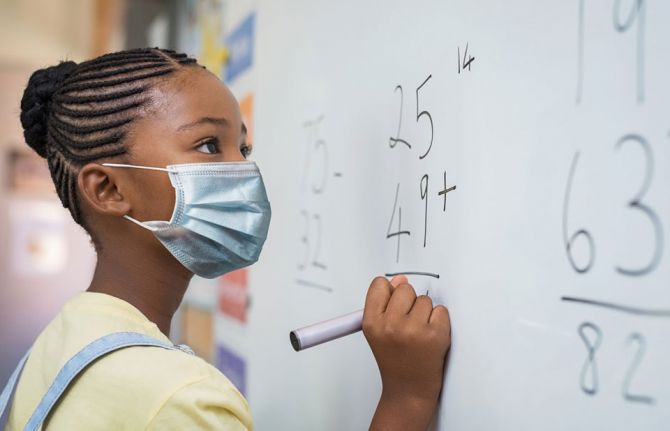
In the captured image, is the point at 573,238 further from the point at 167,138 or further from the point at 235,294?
the point at 235,294

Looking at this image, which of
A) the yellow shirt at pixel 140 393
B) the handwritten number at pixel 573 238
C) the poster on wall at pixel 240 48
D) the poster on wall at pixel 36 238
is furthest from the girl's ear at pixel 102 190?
the poster on wall at pixel 36 238

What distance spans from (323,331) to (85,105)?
34 centimetres

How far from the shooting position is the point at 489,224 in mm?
506

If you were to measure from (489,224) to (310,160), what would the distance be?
39cm

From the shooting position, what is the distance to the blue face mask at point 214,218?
63 cm

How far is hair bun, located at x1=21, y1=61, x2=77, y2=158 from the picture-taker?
675 mm

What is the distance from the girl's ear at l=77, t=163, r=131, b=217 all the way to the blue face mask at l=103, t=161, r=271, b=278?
12mm

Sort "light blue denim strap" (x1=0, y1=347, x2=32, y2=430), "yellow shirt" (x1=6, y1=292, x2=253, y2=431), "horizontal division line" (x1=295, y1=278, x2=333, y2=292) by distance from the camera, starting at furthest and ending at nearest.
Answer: "horizontal division line" (x1=295, y1=278, x2=333, y2=292), "light blue denim strap" (x1=0, y1=347, x2=32, y2=430), "yellow shirt" (x1=6, y1=292, x2=253, y2=431)

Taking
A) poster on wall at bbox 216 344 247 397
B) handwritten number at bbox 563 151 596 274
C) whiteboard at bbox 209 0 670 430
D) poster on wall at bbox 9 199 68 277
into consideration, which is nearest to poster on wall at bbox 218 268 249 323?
poster on wall at bbox 216 344 247 397

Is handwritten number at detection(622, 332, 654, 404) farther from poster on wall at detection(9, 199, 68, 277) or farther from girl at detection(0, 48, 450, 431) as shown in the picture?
poster on wall at detection(9, 199, 68, 277)

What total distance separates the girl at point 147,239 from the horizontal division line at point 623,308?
0.15 metres

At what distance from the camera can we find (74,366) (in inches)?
20.6

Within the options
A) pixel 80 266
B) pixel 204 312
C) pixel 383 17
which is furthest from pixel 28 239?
pixel 383 17

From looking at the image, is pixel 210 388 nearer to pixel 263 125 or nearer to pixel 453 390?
pixel 453 390
